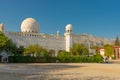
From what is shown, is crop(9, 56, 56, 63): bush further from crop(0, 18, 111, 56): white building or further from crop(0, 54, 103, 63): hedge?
crop(0, 18, 111, 56): white building

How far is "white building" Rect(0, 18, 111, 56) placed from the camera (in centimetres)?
9119

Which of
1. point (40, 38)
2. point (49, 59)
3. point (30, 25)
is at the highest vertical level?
point (30, 25)

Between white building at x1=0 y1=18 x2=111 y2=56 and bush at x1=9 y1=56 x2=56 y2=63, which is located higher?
white building at x1=0 y1=18 x2=111 y2=56

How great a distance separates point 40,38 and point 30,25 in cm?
738

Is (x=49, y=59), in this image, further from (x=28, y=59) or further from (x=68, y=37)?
(x=68, y=37)

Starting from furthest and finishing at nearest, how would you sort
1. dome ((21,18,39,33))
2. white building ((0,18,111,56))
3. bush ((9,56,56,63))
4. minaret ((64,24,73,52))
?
1. minaret ((64,24,73,52))
2. white building ((0,18,111,56))
3. dome ((21,18,39,33))
4. bush ((9,56,56,63))

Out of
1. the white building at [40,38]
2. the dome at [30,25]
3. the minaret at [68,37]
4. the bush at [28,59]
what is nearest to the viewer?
the bush at [28,59]

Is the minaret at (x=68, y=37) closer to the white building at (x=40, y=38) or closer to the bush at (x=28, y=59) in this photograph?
the white building at (x=40, y=38)

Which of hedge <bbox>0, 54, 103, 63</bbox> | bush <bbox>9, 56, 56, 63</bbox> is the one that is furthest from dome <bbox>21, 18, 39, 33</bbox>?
bush <bbox>9, 56, 56, 63</bbox>

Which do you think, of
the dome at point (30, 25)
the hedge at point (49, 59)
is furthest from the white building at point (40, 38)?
the hedge at point (49, 59)

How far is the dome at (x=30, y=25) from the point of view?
9106cm

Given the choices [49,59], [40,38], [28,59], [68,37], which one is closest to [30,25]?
[40,38]

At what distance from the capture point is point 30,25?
92.2 meters

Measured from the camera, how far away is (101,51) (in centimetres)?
9131
